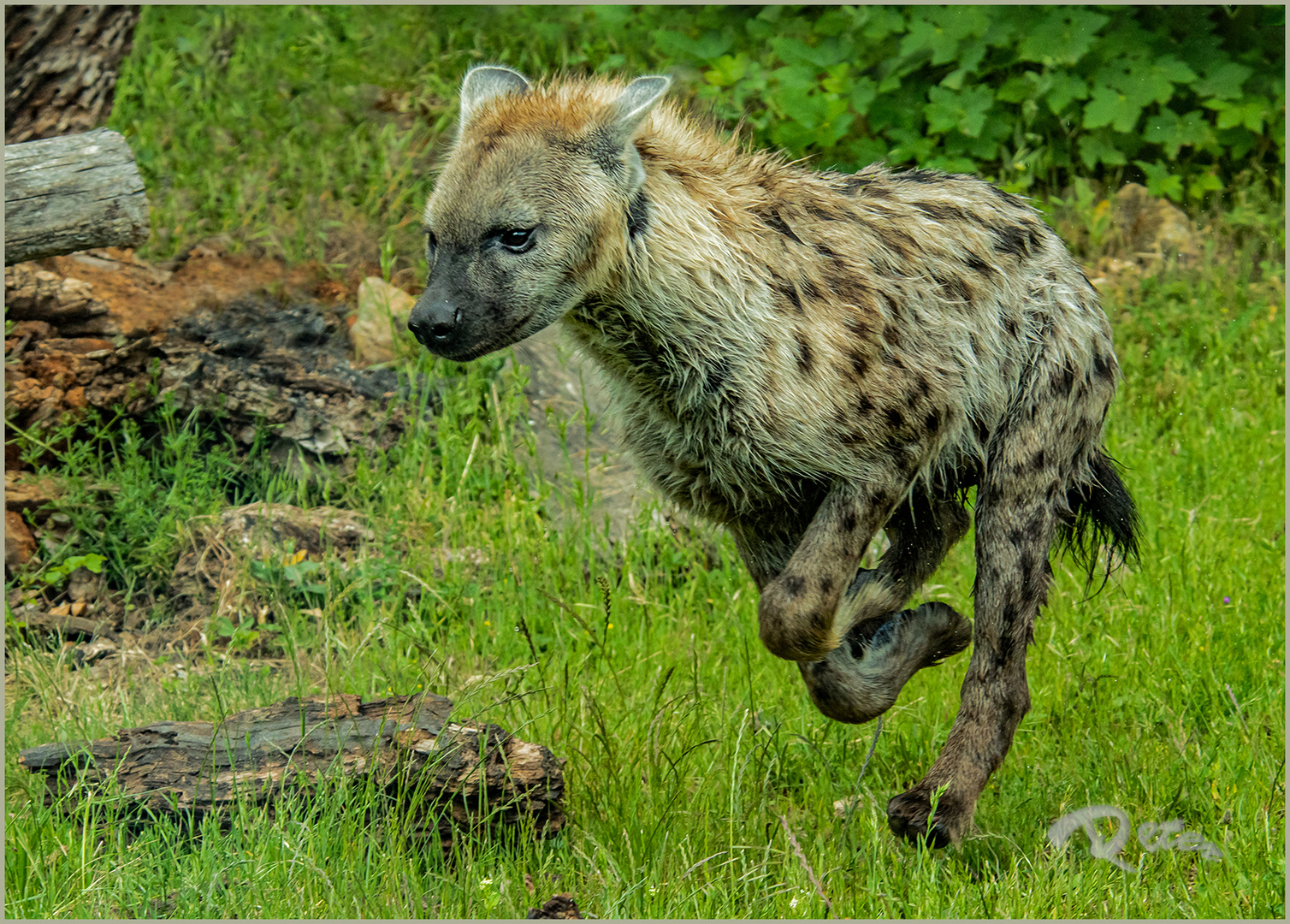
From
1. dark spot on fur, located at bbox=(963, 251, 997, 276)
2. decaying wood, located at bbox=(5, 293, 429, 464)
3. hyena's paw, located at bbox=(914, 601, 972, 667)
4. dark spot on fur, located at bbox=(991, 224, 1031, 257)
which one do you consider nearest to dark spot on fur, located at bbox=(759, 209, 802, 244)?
dark spot on fur, located at bbox=(963, 251, 997, 276)

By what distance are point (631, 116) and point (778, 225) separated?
544 millimetres

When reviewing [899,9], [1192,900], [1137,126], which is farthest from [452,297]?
[1137,126]

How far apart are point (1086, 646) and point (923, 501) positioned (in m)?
1.07

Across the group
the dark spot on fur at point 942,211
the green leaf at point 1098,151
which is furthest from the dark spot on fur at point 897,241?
the green leaf at point 1098,151

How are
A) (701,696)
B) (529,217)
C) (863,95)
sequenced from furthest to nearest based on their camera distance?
(863,95)
(701,696)
(529,217)

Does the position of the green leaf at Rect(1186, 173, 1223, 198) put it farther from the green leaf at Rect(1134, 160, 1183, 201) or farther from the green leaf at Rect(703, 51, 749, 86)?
the green leaf at Rect(703, 51, 749, 86)

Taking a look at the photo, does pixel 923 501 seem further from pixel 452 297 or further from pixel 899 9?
pixel 899 9

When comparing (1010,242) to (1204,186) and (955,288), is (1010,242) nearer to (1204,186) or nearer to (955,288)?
(955,288)

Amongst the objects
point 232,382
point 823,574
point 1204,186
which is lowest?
point 232,382

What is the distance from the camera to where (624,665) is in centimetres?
479

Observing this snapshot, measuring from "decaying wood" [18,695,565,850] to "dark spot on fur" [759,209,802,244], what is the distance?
1.59 metres

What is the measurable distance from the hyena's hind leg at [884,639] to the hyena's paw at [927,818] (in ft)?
0.87

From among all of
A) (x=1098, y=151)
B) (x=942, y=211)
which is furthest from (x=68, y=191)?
(x=1098, y=151)

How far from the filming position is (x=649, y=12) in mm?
7672
